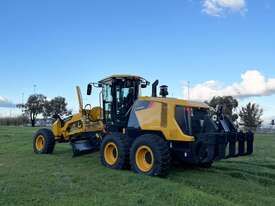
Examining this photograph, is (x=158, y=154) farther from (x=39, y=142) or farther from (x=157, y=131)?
(x=39, y=142)

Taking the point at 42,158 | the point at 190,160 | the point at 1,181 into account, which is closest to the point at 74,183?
the point at 1,181

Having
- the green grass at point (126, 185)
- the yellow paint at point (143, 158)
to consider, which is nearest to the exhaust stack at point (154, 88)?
the yellow paint at point (143, 158)

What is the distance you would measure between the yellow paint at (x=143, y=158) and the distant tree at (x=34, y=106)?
3214 inches

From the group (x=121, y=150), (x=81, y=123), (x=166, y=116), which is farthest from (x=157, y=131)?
(x=81, y=123)

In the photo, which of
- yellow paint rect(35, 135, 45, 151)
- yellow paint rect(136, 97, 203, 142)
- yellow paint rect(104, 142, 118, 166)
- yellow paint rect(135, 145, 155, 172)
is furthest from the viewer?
yellow paint rect(35, 135, 45, 151)

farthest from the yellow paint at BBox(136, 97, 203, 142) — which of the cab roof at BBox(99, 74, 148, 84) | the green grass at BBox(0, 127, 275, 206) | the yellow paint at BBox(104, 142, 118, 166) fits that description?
the cab roof at BBox(99, 74, 148, 84)

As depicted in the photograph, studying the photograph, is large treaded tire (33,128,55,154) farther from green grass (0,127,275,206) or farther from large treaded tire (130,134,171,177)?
large treaded tire (130,134,171,177)

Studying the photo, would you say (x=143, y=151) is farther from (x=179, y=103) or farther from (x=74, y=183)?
(x=74, y=183)

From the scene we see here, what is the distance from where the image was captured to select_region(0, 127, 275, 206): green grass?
293 inches

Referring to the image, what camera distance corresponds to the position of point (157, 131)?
10461 mm

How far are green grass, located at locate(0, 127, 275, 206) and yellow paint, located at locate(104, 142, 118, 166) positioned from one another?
34 centimetres

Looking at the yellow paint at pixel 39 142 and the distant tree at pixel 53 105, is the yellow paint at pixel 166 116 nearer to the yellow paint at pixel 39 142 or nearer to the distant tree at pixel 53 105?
the yellow paint at pixel 39 142

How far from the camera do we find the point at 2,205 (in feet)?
22.7

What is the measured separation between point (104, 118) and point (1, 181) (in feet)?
15.8
